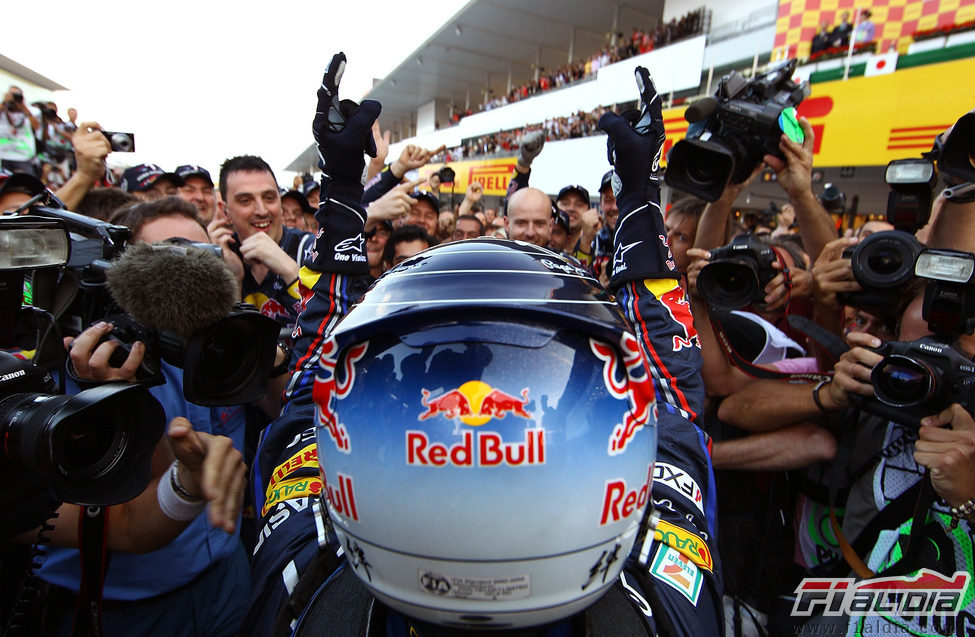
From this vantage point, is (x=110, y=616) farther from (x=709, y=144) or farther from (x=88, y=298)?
(x=709, y=144)

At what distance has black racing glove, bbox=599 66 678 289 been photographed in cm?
164

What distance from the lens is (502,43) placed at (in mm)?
21250

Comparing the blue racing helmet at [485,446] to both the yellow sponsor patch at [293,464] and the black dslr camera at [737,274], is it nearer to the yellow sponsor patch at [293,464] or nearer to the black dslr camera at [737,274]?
the yellow sponsor patch at [293,464]

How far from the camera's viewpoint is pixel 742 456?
1.91m

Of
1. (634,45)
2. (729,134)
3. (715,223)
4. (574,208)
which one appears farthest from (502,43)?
(729,134)

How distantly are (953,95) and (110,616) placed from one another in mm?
10157

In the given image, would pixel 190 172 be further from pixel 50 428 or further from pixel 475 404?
pixel 475 404

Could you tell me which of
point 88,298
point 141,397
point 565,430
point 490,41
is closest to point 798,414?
point 565,430

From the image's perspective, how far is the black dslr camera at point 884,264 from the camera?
1.51m

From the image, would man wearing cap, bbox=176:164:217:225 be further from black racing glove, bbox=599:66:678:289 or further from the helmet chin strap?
the helmet chin strap

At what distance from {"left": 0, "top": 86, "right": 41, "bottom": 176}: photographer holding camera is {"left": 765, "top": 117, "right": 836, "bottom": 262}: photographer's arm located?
6572mm

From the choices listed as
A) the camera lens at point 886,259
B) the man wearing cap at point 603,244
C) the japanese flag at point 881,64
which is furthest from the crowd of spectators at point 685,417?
the japanese flag at point 881,64

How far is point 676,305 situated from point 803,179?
893 mm

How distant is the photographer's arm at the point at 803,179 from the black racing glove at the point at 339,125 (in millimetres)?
1609
